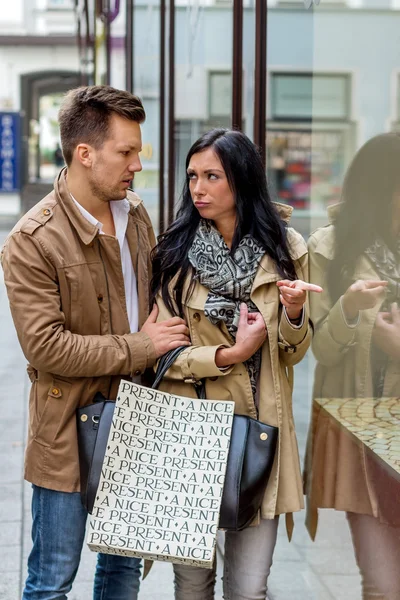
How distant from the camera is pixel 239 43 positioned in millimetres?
4109

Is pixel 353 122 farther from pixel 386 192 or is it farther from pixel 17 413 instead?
pixel 17 413

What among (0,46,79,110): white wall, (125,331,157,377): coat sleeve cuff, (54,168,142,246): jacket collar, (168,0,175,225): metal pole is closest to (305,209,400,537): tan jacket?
(125,331,157,377): coat sleeve cuff

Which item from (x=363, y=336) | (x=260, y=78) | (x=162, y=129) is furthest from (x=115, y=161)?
(x=162, y=129)

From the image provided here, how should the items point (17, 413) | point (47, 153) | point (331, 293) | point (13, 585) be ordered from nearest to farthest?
point (331, 293), point (13, 585), point (17, 413), point (47, 153)

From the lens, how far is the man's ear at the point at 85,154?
257cm

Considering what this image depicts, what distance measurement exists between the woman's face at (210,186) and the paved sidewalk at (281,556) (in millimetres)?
727

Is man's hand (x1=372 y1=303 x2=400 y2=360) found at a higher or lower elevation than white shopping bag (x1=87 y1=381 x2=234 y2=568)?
higher

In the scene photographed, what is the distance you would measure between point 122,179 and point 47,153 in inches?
1877

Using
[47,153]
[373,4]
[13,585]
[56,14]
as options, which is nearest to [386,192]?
[373,4]

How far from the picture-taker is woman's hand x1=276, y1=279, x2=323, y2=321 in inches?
93.1

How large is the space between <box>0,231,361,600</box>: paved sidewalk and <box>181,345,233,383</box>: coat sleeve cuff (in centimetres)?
60

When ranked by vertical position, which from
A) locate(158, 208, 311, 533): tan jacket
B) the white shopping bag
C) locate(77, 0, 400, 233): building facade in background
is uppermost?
locate(77, 0, 400, 233): building facade in background

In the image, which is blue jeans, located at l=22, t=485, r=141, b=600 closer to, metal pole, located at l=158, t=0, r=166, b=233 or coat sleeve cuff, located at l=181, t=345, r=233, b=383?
coat sleeve cuff, located at l=181, t=345, r=233, b=383

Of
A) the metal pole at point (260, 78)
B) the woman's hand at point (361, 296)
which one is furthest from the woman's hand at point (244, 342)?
the metal pole at point (260, 78)
